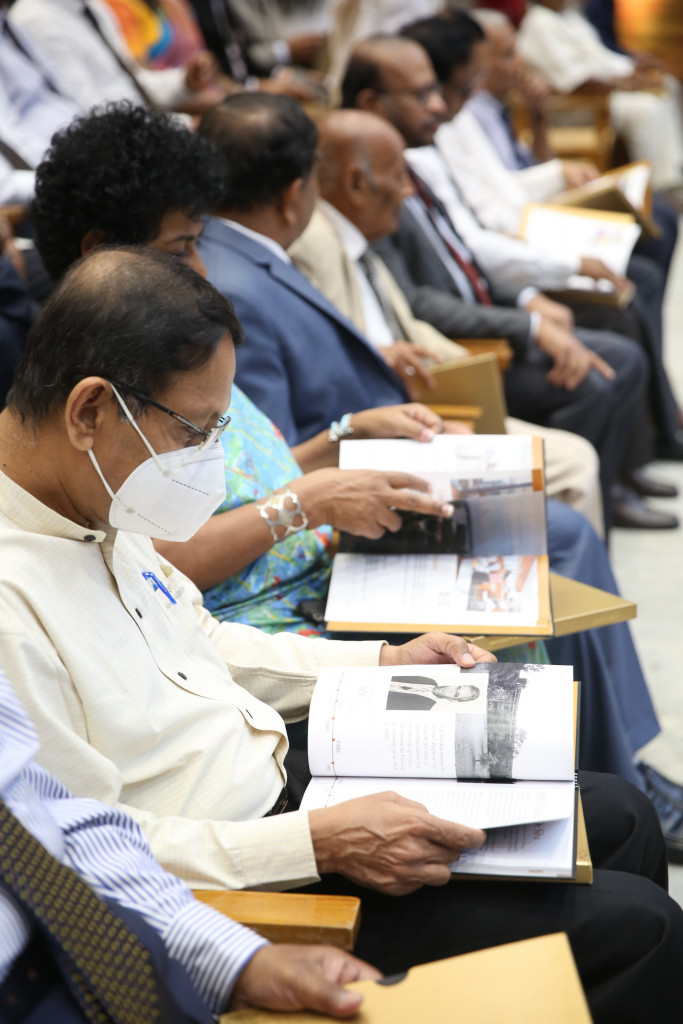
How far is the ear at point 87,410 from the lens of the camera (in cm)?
105

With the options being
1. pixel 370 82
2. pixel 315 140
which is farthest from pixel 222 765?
pixel 370 82

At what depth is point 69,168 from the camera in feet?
5.45

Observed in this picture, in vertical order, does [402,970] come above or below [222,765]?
below

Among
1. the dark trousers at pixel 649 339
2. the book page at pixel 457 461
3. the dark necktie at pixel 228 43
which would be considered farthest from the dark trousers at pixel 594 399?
the dark necktie at pixel 228 43

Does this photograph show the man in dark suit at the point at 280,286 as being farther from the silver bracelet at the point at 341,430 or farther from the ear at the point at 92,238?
the ear at the point at 92,238

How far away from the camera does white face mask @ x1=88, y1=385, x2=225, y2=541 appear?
1.11m

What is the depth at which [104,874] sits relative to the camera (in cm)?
93

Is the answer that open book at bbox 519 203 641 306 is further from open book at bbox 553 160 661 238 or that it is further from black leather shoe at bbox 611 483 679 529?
black leather shoe at bbox 611 483 679 529

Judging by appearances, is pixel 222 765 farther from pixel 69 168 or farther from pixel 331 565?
pixel 69 168

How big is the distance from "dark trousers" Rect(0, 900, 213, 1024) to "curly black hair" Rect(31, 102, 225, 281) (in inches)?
42.4

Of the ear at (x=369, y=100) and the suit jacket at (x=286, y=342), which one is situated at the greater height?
the suit jacket at (x=286, y=342)

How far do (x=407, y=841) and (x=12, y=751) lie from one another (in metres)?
0.42

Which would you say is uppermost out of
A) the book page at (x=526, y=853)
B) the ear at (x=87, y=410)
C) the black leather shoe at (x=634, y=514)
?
the ear at (x=87, y=410)

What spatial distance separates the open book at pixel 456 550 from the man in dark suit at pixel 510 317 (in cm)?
143
